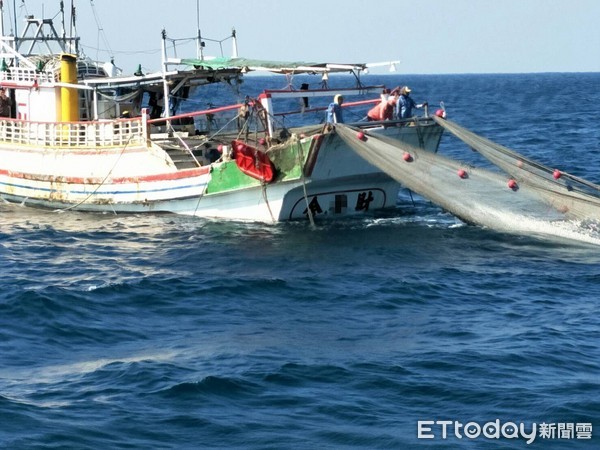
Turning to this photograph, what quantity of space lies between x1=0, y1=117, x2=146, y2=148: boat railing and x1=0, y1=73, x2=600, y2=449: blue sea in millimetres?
1990

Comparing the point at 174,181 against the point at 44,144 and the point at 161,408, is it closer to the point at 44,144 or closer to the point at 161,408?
the point at 44,144

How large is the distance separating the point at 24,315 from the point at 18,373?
314cm

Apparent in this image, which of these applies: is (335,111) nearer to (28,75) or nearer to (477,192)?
(477,192)


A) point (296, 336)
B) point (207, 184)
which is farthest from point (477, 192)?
point (296, 336)

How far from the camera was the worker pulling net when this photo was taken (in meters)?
21.6

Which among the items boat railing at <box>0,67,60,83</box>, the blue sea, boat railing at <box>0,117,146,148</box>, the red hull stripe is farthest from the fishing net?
boat railing at <box>0,67,60,83</box>

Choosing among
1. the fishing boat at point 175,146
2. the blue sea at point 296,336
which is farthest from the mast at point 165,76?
the blue sea at point 296,336

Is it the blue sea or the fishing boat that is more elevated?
the fishing boat

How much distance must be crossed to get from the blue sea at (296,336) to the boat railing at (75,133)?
6.53 feet

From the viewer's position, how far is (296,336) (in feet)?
53.4

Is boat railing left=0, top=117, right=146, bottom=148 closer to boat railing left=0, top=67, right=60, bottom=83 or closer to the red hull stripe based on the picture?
the red hull stripe

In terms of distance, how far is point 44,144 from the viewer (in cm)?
2762

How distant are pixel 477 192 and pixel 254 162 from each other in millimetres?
4915

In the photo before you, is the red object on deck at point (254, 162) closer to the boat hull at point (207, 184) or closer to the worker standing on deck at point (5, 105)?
the boat hull at point (207, 184)
